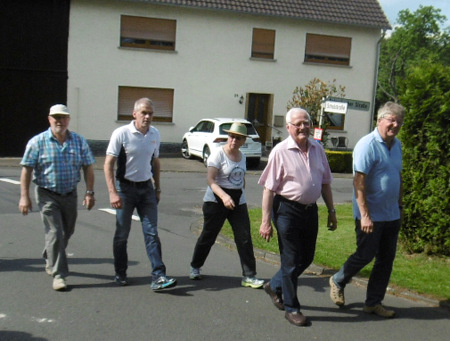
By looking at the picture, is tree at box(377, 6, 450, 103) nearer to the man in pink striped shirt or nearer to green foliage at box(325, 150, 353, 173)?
green foliage at box(325, 150, 353, 173)

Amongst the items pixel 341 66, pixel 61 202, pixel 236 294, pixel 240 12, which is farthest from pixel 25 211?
pixel 341 66

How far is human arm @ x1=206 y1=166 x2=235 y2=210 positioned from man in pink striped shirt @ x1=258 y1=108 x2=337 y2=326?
0.67 metres

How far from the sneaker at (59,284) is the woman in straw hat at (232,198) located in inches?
55.8

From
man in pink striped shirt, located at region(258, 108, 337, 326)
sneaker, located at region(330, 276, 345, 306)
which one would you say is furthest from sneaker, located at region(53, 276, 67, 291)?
sneaker, located at region(330, 276, 345, 306)

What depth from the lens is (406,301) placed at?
5914mm

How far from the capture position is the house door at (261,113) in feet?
85.3

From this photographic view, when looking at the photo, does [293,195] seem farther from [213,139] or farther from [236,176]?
[213,139]

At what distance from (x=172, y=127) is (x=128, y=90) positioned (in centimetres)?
236

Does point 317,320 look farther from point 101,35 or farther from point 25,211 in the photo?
point 101,35

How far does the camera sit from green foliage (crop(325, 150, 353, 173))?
21.5 metres

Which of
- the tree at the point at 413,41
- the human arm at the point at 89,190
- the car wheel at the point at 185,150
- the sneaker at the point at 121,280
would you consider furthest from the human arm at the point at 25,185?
the tree at the point at 413,41

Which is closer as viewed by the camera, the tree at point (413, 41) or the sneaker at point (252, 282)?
the sneaker at point (252, 282)

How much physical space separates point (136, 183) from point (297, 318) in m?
2.07

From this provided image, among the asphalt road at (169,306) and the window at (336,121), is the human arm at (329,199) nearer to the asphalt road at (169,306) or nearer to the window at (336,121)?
the asphalt road at (169,306)
